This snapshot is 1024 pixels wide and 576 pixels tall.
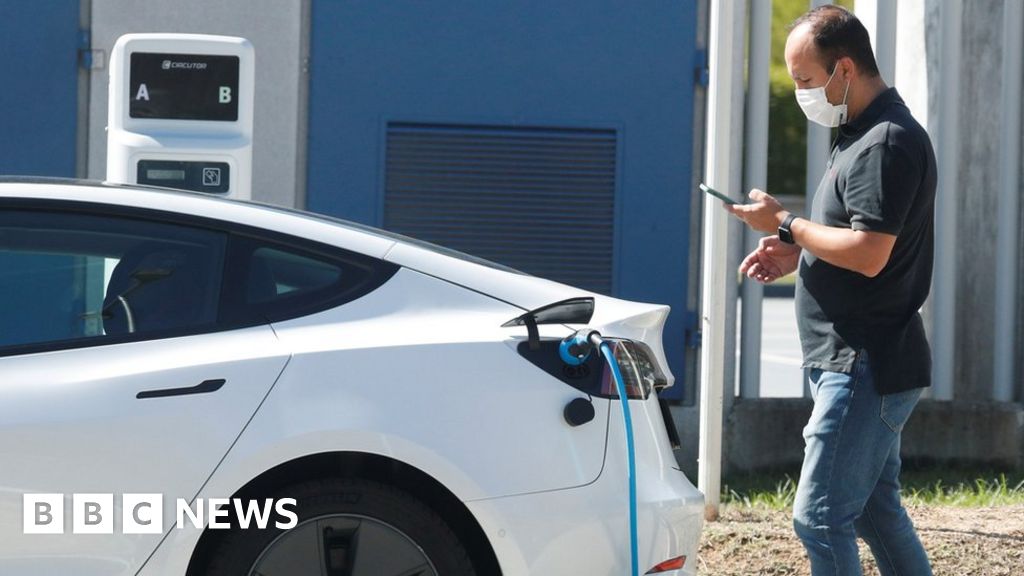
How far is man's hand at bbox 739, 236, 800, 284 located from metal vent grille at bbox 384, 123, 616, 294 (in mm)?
3272

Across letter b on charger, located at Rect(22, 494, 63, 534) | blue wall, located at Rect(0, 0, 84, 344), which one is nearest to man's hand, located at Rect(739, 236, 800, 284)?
letter b on charger, located at Rect(22, 494, 63, 534)

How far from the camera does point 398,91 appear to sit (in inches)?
283

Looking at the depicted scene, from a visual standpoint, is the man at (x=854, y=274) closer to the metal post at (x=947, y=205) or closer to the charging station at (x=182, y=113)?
the charging station at (x=182, y=113)

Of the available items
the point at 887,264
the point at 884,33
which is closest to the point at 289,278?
the point at 887,264

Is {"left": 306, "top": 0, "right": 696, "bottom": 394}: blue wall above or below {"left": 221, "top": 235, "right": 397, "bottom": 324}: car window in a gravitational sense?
above

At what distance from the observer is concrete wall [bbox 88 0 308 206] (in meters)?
7.08

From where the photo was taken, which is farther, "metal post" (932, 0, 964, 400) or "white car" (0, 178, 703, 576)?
"metal post" (932, 0, 964, 400)

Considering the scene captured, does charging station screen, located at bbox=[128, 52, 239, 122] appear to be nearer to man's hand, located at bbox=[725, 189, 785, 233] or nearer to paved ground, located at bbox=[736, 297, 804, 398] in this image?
man's hand, located at bbox=[725, 189, 785, 233]

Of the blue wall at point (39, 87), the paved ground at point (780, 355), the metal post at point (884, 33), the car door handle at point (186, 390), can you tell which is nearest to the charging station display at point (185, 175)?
the blue wall at point (39, 87)

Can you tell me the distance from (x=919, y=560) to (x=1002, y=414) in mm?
3724

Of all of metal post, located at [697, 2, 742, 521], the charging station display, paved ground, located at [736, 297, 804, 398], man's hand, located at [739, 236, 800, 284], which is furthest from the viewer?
paved ground, located at [736, 297, 804, 398]

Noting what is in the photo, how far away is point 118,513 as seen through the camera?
3.16 m

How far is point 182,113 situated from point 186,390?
2.50 metres

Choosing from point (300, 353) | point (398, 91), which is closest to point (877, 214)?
point (300, 353)
